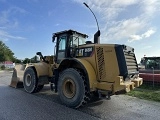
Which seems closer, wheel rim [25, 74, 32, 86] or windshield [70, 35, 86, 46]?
windshield [70, 35, 86, 46]

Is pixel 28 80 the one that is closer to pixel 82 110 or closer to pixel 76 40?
pixel 76 40

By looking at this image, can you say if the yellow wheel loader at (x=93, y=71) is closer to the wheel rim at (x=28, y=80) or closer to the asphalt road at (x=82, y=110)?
the asphalt road at (x=82, y=110)

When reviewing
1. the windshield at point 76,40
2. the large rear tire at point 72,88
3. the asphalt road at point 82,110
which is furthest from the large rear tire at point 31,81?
the windshield at point 76,40

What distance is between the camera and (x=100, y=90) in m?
5.99

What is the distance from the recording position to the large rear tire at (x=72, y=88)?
604cm

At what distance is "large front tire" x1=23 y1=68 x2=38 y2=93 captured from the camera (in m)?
8.66

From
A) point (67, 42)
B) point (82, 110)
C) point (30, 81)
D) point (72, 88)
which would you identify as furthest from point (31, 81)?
point (82, 110)

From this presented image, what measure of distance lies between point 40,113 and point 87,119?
1.36 metres

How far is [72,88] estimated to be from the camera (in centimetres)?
675

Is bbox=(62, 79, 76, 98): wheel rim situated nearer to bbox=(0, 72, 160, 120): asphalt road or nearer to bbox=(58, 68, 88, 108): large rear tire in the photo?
bbox=(58, 68, 88, 108): large rear tire

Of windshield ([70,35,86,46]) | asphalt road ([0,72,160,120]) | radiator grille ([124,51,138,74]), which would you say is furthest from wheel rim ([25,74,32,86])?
radiator grille ([124,51,138,74])

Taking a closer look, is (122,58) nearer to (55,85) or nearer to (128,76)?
(128,76)

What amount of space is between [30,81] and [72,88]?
2.97 meters

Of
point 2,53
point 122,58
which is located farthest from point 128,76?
point 2,53
